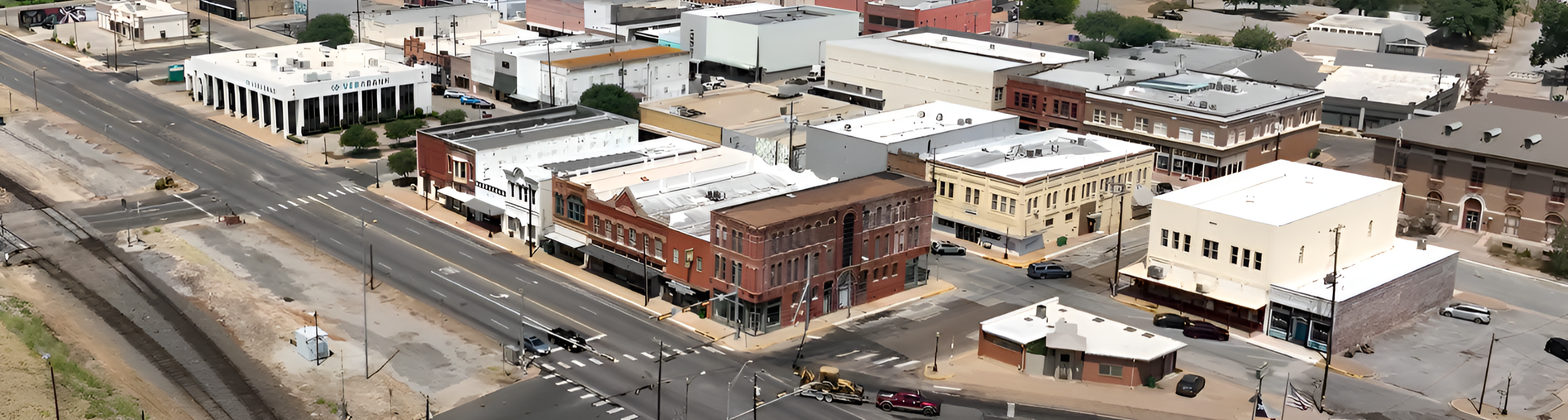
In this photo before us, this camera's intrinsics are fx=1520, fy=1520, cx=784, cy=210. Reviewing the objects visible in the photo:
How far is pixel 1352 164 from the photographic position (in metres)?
157

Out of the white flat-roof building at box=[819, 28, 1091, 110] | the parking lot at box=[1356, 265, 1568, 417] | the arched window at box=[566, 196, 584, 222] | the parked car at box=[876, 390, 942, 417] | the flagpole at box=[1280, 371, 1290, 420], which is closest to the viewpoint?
the parked car at box=[876, 390, 942, 417]

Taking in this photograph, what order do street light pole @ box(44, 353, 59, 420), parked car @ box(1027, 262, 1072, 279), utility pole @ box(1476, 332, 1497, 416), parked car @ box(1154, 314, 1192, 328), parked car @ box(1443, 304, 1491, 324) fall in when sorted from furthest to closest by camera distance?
parked car @ box(1027, 262, 1072, 279) → parked car @ box(1443, 304, 1491, 324) → parked car @ box(1154, 314, 1192, 328) → utility pole @ box(1476, 332, 1497, 416) → street light pole @ box(44, 353, 59, 420)

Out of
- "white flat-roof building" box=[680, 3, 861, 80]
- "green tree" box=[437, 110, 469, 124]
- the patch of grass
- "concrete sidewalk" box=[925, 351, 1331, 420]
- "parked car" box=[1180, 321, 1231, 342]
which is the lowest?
the patch of grass

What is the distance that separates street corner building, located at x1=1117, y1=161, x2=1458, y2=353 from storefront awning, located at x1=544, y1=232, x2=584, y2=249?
41217mm

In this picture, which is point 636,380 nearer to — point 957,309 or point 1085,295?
point 957,309

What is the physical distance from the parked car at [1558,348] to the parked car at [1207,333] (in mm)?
21687

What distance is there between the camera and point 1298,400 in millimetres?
92125

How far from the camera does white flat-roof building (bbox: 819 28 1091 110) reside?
6585 inches

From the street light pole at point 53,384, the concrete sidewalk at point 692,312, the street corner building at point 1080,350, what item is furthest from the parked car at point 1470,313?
the street light pole at point 53,384

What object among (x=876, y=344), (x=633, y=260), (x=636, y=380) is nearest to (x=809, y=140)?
(x=633, y=260)

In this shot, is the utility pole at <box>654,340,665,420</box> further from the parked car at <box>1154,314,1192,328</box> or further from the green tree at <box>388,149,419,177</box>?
the green tree at <box>388,149,419,177</box>

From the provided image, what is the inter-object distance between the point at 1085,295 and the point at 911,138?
27.3 m

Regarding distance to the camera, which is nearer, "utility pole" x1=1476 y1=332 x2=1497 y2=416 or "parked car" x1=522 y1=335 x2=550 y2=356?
"utility pole" x1=1476 y1=332 x2=1497 y2=416

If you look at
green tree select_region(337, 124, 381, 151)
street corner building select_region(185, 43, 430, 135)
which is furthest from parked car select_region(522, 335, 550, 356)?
street corner building select_region(185, 43, 430, 135)
